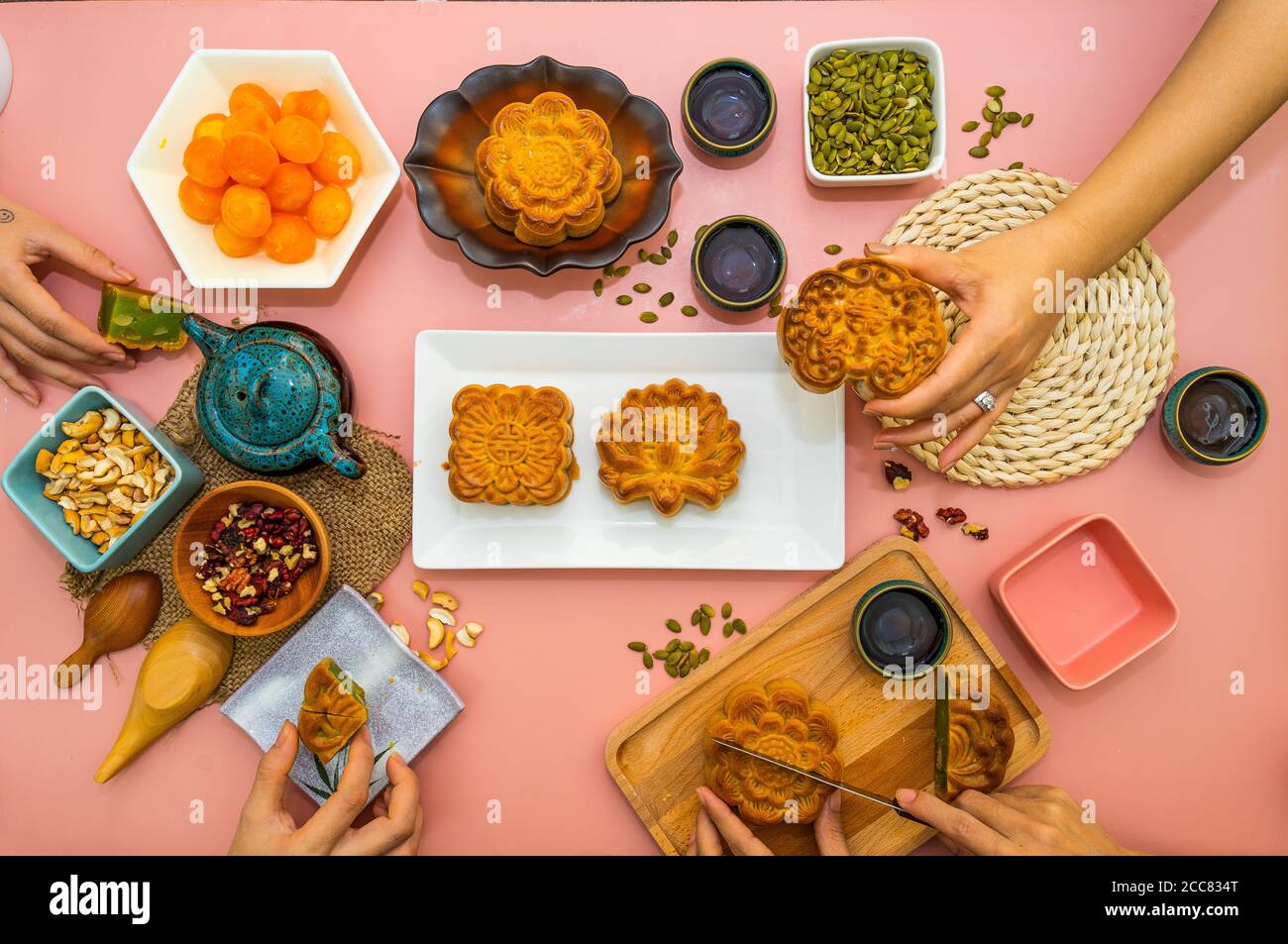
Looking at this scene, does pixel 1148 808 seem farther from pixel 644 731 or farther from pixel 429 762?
pixel 429 762

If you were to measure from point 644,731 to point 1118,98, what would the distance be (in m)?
2.11

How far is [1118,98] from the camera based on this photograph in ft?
7.45

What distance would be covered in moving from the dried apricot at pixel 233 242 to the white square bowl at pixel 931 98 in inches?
56.0

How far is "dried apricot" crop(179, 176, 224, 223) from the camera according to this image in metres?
2.11

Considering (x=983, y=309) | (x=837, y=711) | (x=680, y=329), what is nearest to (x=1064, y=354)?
(x=983, y=309)

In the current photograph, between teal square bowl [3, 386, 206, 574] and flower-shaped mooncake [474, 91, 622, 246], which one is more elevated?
flower-shaped mooncake [474, 91, 622, 246]

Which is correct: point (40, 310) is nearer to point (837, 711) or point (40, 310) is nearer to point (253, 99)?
point (253, 99)

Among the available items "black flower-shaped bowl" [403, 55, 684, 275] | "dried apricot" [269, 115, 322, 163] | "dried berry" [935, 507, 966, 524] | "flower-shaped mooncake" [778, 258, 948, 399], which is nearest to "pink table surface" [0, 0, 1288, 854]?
"dried berry" [935, 507, 966, 524]

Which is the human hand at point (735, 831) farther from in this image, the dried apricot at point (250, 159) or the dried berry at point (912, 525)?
the dried apricot at point (250, 159)

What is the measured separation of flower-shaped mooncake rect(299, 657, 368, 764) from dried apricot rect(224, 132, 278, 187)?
1.20m

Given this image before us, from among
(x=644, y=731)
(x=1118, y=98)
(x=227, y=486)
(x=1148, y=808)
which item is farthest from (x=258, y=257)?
(x=1148, y=808)

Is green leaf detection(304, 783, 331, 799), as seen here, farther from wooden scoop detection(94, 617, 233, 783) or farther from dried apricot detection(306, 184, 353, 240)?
dried apricot detection(306, 184, 353, 240)

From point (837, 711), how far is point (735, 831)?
1.33ft

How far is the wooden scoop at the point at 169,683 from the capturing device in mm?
2080
